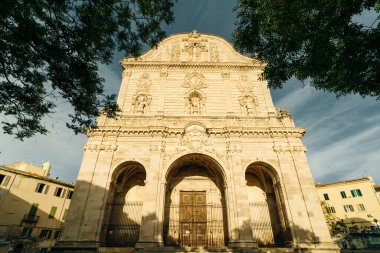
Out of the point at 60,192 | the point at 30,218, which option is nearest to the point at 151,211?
the point at 30,218

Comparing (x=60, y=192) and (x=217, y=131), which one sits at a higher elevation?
(x=217, y=131)

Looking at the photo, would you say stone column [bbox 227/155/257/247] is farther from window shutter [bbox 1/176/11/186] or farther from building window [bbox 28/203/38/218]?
window shutter [bbox 1/176/11/186]

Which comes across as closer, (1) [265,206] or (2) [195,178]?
(1) [265,206]

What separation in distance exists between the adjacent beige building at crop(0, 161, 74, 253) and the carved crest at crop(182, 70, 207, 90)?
2187cm

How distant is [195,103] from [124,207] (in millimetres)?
9948

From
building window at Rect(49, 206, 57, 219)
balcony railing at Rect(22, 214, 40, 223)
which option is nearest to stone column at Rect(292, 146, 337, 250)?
balcony railing at Rect(22, 214, 40, 223)

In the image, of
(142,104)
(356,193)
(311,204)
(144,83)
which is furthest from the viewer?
(356,193)

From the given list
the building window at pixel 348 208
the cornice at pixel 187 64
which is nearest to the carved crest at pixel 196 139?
the cornice at pixel 187 64

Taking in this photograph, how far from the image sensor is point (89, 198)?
1298 cm

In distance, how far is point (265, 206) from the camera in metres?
15.3

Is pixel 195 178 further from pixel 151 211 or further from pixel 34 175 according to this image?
pixel 34 175

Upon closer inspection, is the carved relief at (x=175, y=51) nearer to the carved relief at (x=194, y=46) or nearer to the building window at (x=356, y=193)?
the carved relief at (x=194, y=46)

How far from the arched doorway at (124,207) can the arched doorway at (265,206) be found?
7.95 m

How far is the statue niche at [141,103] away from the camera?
1764 centimetres
